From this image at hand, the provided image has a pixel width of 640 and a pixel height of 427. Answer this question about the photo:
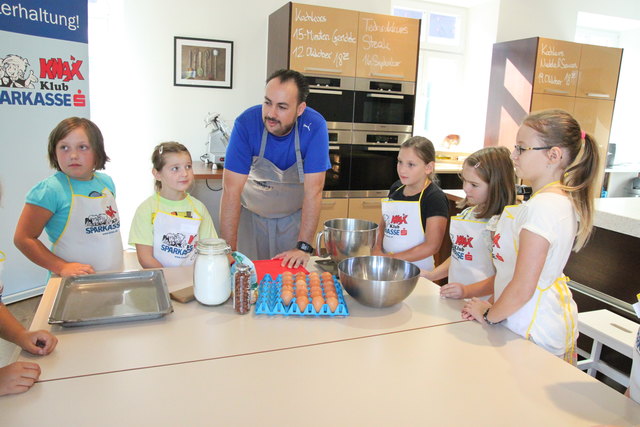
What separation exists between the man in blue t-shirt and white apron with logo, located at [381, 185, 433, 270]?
320 millimetres

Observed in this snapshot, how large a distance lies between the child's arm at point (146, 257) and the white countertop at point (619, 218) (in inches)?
72.1

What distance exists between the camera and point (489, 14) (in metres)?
4.77

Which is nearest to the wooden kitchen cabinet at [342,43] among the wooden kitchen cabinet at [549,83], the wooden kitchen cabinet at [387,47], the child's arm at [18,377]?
the wooden kitchen cabinet at [387,47]

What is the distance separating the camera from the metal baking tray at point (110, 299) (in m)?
1.17

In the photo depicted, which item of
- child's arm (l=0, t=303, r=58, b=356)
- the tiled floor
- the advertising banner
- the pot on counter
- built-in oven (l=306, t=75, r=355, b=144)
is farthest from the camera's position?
built-in oven (l=306, t=75, r=355, b=144)

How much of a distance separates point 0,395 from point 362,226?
1184 mm

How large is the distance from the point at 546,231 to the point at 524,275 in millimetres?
124

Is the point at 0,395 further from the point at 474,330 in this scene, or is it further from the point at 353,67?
the point at 353,67

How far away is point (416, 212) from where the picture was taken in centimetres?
193

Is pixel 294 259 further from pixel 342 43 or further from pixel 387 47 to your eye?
pixel 387 47

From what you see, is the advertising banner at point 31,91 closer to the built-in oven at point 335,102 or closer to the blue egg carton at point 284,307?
the built-in oven at point 335,102

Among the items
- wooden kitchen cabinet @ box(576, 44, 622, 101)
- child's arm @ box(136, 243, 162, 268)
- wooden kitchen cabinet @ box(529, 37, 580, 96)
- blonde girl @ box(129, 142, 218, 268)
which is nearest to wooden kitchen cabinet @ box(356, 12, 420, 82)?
wooden kitchen cabinet @ box(529, 37, 580, 96)

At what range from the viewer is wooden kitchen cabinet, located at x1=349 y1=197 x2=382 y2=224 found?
4.02m

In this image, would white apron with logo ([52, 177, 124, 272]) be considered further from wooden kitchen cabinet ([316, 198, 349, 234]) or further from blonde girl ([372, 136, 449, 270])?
wooden kitchen cabinet ([316, 198, 349, 234])
